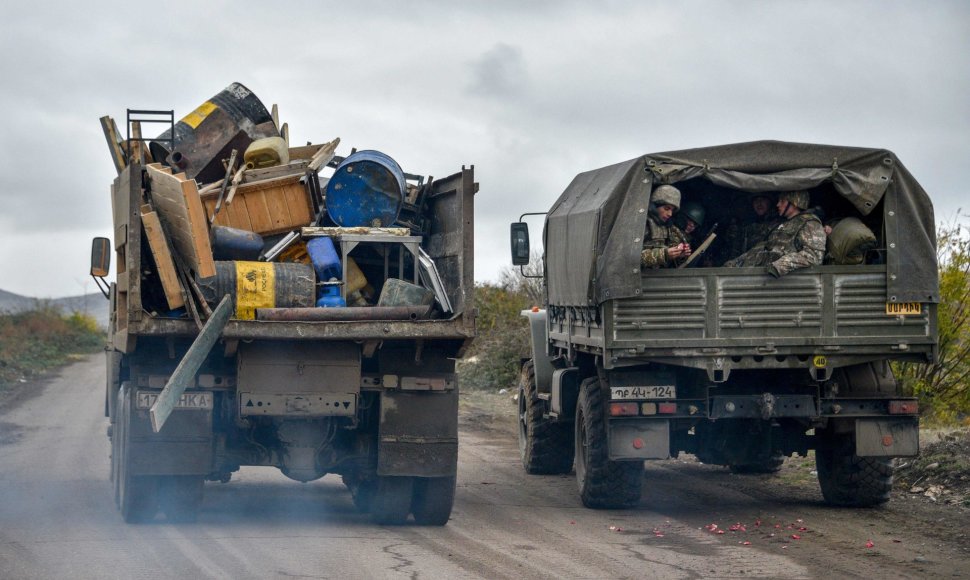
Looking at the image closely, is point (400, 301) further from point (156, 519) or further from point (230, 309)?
point (156, 519)

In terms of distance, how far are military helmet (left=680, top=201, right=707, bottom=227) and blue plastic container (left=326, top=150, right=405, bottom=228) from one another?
8.50 feet

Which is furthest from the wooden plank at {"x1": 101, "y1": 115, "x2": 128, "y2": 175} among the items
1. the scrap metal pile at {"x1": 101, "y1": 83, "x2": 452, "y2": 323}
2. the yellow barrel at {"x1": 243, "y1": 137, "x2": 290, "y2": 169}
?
the yellow barrel at {"x1": 243, "y1": 137, "x2": 290, "y2": 169}

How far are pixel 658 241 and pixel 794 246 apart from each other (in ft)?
3.60

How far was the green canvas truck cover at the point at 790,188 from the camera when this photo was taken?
9797 mm

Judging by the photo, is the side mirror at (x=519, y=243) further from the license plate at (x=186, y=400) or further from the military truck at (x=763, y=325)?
the license plate at (x=186, y=400)

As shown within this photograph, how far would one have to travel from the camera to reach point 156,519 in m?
9.52

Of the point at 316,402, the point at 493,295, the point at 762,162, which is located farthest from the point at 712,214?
the point at 493,295

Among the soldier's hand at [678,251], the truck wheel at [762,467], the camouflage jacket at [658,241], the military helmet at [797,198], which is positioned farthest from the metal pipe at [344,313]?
the truck wheel at [762,467]

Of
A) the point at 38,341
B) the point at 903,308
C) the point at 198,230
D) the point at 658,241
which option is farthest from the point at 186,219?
the point at 38,341

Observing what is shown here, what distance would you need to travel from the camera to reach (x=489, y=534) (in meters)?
9.17

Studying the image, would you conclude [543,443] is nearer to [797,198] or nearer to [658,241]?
[658,241]

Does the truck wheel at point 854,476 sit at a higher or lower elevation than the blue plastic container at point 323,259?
lower

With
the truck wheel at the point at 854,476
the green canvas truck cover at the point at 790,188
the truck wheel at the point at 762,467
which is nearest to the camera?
the green canvas truck cover at the point at 790,188

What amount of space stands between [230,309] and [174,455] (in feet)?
4.15
